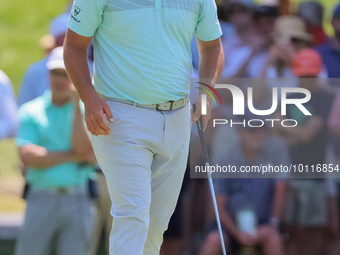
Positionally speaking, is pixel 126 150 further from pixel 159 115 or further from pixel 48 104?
pixel 48 104

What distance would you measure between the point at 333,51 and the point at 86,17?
3360 mm

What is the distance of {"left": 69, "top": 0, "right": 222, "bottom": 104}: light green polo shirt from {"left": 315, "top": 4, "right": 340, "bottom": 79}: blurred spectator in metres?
2.69

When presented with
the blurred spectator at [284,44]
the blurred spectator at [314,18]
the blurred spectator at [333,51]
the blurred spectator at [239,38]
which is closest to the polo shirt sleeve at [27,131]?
the blurred spectator at [239,38]

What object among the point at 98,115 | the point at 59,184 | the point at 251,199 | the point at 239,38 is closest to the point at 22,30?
the point at 239,38

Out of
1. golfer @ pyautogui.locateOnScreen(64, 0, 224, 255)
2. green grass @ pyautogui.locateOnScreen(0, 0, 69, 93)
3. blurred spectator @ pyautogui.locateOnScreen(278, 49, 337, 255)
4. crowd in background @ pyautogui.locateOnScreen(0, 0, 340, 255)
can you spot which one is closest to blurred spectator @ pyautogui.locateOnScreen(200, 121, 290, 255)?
crowd in background @ pyautogui.locateOnScreen(0, 0, 340, 255)

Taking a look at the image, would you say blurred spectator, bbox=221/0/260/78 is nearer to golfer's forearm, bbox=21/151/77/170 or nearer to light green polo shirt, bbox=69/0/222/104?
golfer's forearm, bbox=21/151/77/170

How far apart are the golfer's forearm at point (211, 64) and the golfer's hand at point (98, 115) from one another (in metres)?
0.70

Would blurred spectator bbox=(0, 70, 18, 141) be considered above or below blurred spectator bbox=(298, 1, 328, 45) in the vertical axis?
below

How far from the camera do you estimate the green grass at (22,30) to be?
1078 centimetres

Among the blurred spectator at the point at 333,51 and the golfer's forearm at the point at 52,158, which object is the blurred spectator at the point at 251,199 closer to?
the blurred spectator at the point at 333,51

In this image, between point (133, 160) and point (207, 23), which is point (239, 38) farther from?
point (133, 160)

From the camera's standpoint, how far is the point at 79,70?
297cm

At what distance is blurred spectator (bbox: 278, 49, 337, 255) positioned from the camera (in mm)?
5160

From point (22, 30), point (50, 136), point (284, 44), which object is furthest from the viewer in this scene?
point (22, 30)
